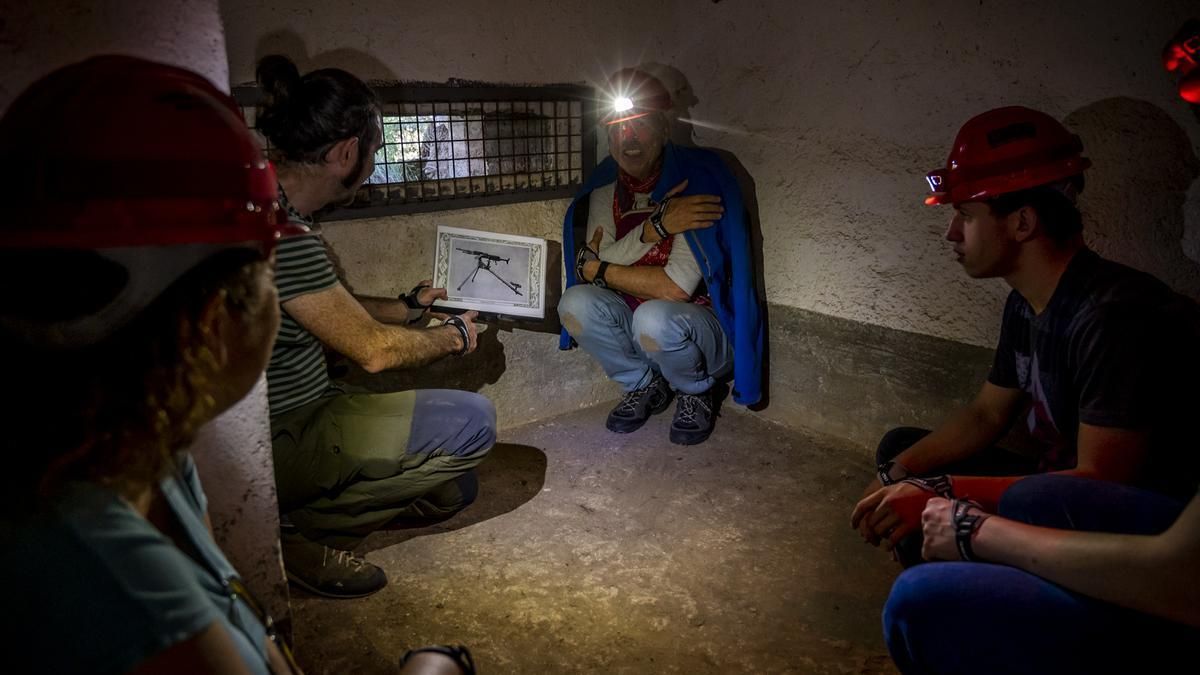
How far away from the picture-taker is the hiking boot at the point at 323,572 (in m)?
2.84

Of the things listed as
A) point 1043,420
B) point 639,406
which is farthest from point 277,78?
point 1043,420

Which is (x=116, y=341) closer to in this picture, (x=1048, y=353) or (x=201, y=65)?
(x=201, y=65)

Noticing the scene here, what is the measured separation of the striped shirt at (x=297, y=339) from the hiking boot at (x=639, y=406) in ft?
5.94

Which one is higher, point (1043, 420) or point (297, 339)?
point (297, 339)

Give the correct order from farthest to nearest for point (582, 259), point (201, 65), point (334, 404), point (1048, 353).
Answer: point (582, 259), point (334, 404), point (1048, 353), point (201, 65)

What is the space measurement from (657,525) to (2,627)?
276 cm

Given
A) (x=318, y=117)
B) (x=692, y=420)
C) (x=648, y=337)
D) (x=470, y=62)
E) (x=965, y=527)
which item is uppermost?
(x=470, y=62)

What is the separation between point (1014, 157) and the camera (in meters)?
2.40

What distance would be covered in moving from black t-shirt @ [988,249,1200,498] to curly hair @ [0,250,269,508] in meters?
2.07

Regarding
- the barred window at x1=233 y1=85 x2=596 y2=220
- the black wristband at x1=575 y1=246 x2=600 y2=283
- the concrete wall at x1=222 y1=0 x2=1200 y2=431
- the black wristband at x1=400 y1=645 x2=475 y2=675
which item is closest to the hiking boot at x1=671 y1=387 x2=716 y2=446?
the concrete wall at x1=222 y1=0 x2=1200 y2=431

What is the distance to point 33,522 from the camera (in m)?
0.85

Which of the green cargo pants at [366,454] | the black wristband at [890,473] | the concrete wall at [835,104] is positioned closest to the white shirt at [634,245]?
the concrete wall at [835,104]

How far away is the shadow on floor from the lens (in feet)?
10.9

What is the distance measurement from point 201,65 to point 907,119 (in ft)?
9.81
